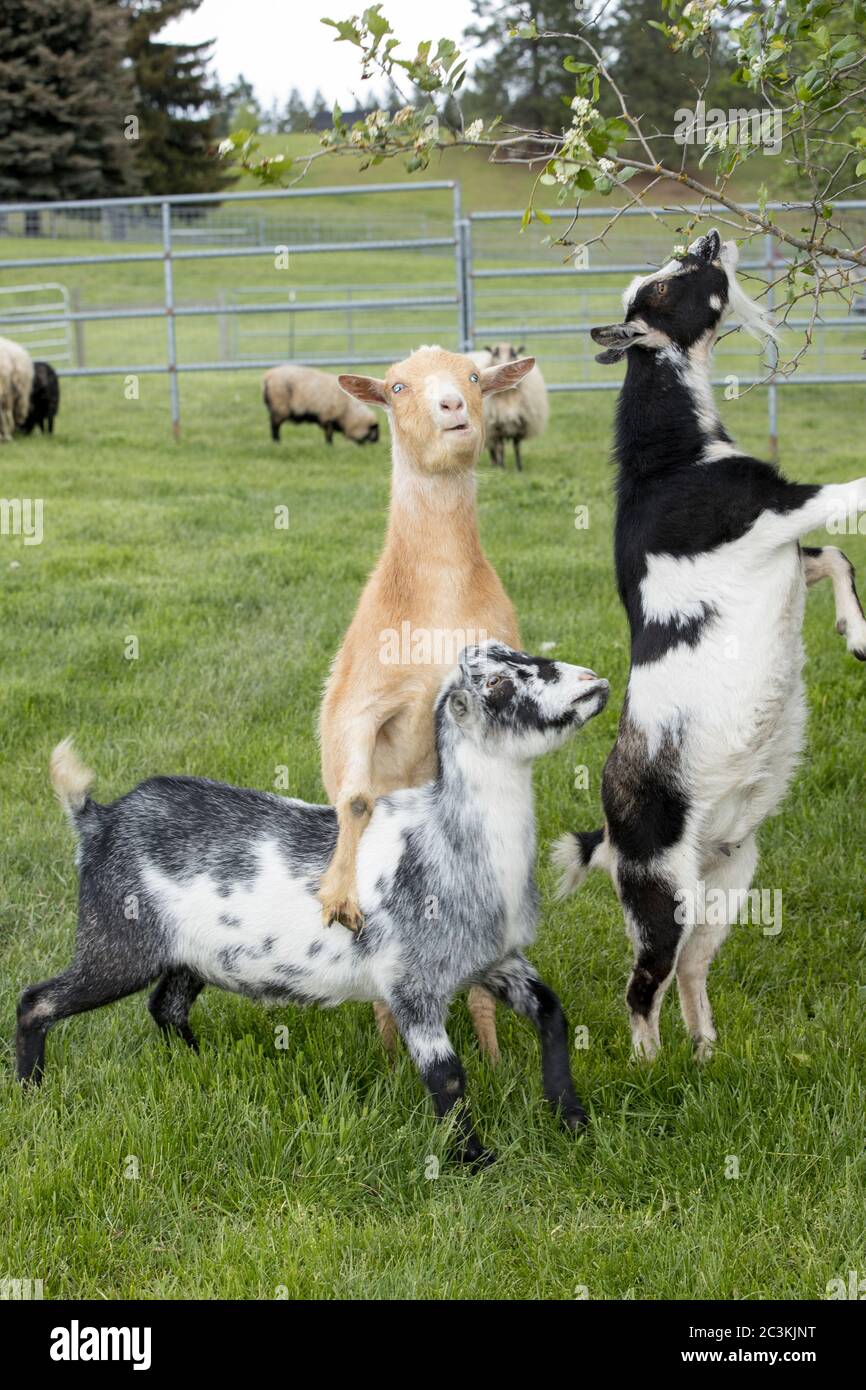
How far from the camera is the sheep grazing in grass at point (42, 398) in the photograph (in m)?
15.1

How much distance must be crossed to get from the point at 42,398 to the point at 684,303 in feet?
41.6

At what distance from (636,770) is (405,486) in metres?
1.00

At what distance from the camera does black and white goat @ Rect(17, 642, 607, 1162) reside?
11.1ft

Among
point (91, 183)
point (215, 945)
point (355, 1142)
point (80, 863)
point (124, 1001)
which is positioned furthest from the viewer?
point (91, 183)

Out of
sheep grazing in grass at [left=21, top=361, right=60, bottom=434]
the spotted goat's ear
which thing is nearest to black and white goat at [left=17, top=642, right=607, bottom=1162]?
the spotted goat's ear

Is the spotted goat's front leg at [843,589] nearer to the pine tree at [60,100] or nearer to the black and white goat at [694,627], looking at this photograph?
the black and white goat at [694,627]

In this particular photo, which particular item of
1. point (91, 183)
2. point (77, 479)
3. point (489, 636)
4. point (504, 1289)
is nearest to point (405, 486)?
point (489, 636)

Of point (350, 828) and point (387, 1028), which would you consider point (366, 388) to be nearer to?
point (350, 828)

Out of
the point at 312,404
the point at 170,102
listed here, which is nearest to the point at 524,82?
the point at 170,102

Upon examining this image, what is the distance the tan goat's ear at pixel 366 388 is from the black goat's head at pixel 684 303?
63 centimetres

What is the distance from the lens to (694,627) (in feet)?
11.3

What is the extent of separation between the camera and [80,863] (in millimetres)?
3732
